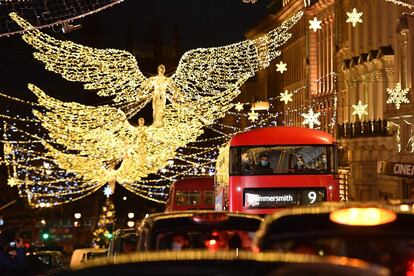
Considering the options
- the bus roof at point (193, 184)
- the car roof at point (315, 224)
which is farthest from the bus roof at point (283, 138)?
the car roof at point (315, 224)

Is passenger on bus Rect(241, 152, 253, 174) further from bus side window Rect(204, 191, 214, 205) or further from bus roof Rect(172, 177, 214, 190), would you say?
bus side window Rect(204, 191, 214, 205)

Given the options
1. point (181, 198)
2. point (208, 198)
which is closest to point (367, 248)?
point (181, 198)

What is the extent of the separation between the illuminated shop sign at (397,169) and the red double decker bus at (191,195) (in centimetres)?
620

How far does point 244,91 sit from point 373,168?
57.1 meters

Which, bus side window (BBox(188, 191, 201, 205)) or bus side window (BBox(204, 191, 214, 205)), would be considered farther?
bus side window (BBox(204, 191, 214, 205))

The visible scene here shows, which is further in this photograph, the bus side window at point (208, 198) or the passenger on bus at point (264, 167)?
the bus side window at point (208, 198)

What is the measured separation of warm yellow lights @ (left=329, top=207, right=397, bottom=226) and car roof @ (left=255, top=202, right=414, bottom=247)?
0.12 m

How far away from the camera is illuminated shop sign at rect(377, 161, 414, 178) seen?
37.9m

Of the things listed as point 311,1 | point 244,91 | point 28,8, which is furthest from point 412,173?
point 244,91

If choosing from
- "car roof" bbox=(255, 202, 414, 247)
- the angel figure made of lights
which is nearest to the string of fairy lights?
the angel figure made of lights

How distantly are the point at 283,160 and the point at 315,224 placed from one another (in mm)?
19027

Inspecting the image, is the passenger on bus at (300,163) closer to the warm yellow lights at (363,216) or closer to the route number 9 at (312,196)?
the route number 9 at (312,196)

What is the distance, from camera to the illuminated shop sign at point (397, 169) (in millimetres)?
37938

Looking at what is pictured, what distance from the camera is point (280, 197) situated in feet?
84.3
